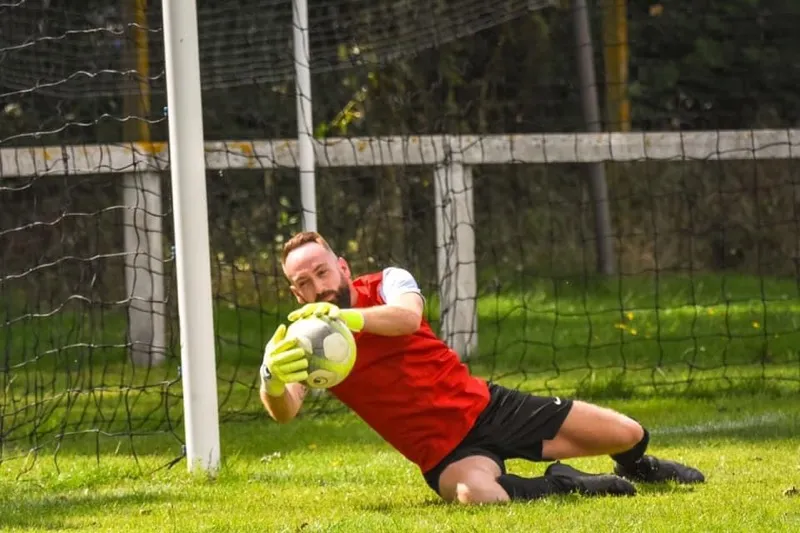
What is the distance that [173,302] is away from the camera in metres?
10.8

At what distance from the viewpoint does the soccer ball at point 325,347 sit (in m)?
4.91

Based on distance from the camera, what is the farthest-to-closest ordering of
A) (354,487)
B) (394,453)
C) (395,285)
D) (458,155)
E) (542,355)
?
1. (542,355)
2. (458,155)
3. (394,453)
4. (354,487)
5. (395,285)

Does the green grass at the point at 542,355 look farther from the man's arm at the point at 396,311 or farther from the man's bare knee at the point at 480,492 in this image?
the man's bare knee at the point at 480,492

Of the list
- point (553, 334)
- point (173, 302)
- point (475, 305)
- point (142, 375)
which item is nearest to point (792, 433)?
point (475, 305)

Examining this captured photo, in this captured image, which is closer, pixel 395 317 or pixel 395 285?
pixel 395 317

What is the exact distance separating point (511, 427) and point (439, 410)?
0.30 metres

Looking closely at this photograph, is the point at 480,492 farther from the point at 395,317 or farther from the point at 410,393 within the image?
the point at 395,317

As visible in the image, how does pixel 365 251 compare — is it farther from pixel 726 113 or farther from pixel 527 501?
pixel 527 501

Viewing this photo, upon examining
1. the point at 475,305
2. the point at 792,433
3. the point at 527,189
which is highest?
the point at 527,189

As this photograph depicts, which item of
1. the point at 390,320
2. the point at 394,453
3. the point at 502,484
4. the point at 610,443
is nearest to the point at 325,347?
the point at 390,320

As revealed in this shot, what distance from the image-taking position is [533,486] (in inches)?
208

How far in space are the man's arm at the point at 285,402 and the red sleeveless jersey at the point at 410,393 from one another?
18 centimetres

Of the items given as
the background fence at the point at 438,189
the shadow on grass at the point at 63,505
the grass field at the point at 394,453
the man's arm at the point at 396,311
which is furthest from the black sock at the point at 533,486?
the background fence at the point at 438,189

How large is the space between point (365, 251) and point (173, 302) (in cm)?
302
